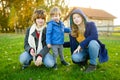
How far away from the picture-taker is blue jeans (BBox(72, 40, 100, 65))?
18.3ft

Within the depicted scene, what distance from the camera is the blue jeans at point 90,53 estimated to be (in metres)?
5.59

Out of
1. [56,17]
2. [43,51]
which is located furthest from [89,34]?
[43,51]

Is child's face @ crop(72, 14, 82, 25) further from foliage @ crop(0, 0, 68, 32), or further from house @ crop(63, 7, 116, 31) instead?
house @ crop(63, 7, 116, 31)

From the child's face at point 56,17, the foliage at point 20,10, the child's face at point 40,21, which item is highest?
the child's face at point 56,17

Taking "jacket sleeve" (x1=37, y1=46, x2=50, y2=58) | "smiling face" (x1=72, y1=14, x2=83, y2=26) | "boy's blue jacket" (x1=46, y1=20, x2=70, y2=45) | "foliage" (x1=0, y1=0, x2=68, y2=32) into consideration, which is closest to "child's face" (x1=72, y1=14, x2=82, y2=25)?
"smiling face" (x1=72, y1=14, x2=83, y2=26)

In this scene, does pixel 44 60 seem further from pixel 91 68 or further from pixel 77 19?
pixel 77 19

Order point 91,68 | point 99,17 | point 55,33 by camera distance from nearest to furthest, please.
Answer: point 91,68 < point 55,33 < point 99,17

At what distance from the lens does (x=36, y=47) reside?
241 inches

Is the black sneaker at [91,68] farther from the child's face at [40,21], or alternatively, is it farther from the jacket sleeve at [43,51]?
the child's face at [40,21]

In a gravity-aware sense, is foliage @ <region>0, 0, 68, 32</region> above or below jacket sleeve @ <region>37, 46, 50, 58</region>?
below

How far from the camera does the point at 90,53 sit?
5.67 meters

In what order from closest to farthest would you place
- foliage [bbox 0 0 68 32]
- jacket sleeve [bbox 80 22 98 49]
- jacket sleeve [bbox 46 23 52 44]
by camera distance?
jacket sleeve [bbox 80 22 98 49], jacket sleeve [bbox 46 23 52 44], foliage [bbox 0 0 68 32]

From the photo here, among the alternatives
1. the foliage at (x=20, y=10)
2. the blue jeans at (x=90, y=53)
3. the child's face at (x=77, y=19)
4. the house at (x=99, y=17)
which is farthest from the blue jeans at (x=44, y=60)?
the house at (x=99, y=17)

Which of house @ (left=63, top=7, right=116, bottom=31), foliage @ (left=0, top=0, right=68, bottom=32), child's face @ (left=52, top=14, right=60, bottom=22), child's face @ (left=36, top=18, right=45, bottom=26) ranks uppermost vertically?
child's face @ (left=52, top=14, right=60, bottom=22)
